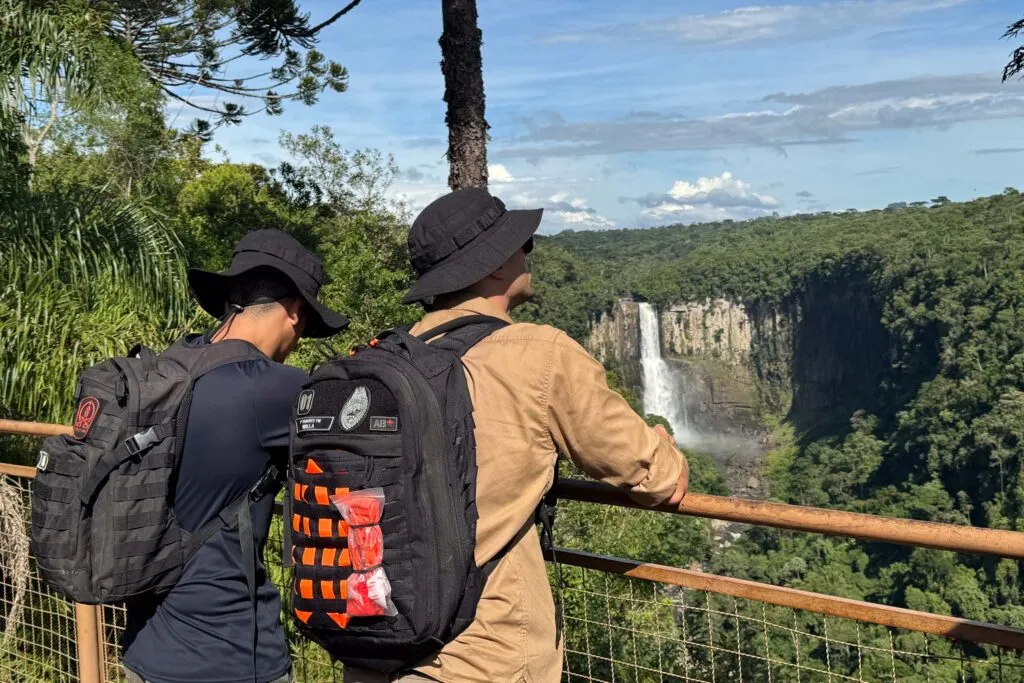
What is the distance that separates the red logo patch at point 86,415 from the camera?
1886mm

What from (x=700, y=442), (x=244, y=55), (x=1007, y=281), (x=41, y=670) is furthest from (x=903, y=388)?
(x=41, y=670)

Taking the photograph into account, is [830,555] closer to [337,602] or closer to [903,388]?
[903,388]

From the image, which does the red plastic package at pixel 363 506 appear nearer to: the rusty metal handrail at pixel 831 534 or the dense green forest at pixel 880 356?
the rusty metal handrail at pixel 831 534

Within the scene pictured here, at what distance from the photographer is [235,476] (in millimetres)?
1901

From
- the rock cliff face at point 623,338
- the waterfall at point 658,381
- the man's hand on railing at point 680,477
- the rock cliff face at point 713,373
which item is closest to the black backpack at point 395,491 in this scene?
the man's hand on railing at point 680,477

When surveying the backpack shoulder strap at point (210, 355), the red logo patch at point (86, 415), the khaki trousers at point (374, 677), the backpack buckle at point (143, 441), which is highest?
the backpack shoulder strap at point (210, 355)

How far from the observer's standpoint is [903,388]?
255ft

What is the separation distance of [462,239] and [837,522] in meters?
0.88

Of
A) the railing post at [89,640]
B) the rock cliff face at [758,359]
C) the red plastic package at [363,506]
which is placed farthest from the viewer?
the rock cliff face at [758,359]

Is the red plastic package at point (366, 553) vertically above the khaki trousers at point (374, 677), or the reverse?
the red plastic package at point (366, 553)

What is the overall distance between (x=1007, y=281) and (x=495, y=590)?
71.5 m

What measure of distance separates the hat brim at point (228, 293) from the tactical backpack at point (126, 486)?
0.64 ft

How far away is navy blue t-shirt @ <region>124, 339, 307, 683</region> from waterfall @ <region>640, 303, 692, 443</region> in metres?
91.3

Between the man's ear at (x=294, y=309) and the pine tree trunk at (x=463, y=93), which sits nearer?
the man's ear at (x=294, y=309)
